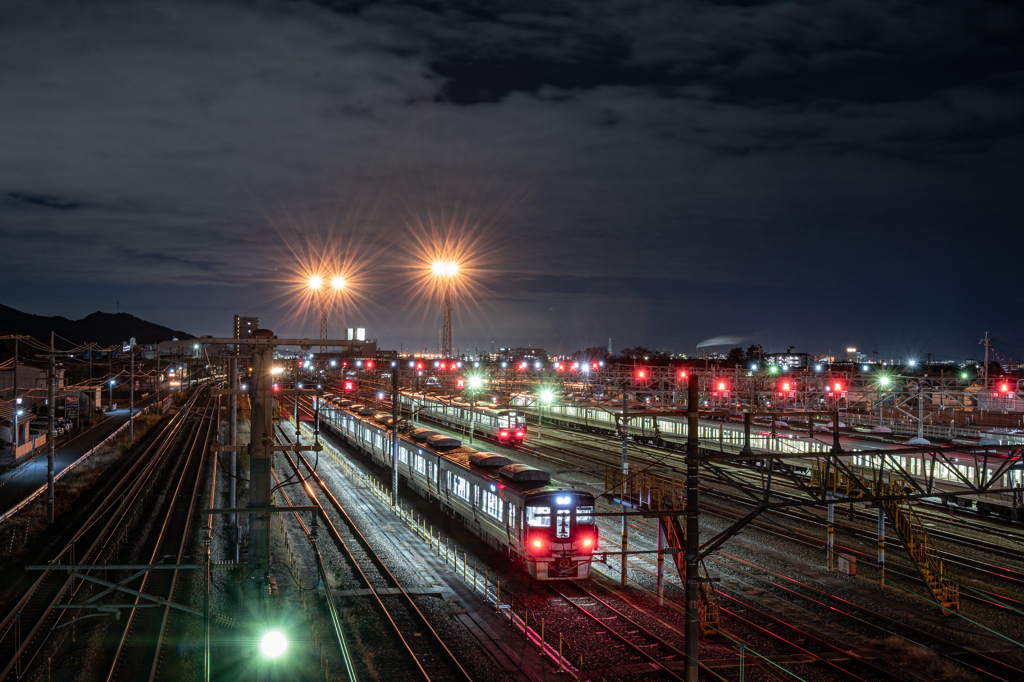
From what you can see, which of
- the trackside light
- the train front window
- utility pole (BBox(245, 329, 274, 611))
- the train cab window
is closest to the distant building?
utility pole (BBox(245, 329, 274, 611))

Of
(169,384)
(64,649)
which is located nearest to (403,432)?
(64,649)

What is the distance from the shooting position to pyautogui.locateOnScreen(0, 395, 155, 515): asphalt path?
2767 centimetres

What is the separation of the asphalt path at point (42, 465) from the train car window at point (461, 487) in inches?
622

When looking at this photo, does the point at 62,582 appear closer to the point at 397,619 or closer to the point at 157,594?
the point at 157,594

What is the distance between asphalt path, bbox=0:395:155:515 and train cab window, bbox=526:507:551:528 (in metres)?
19.3

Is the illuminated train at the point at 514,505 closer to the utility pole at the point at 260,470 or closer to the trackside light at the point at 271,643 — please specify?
the utility pole at the point at 260,470

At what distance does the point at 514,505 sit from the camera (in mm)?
17391

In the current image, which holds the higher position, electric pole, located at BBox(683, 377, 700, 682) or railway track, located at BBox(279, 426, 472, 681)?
electric pole, located at BBox(683, 377, 700, 682)

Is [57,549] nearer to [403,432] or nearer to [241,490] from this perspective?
[241,490]

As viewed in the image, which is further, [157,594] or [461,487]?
[461,487]

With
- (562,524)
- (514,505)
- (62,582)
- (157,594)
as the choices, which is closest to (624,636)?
(562,524)

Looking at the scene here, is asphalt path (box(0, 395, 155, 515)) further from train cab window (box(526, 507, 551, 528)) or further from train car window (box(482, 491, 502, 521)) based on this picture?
train cab window (box(526, 507, 551, 528))

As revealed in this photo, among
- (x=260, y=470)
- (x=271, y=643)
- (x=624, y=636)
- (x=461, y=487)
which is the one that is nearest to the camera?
(x=271, y=643)

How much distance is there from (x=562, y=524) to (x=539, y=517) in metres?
0.59
